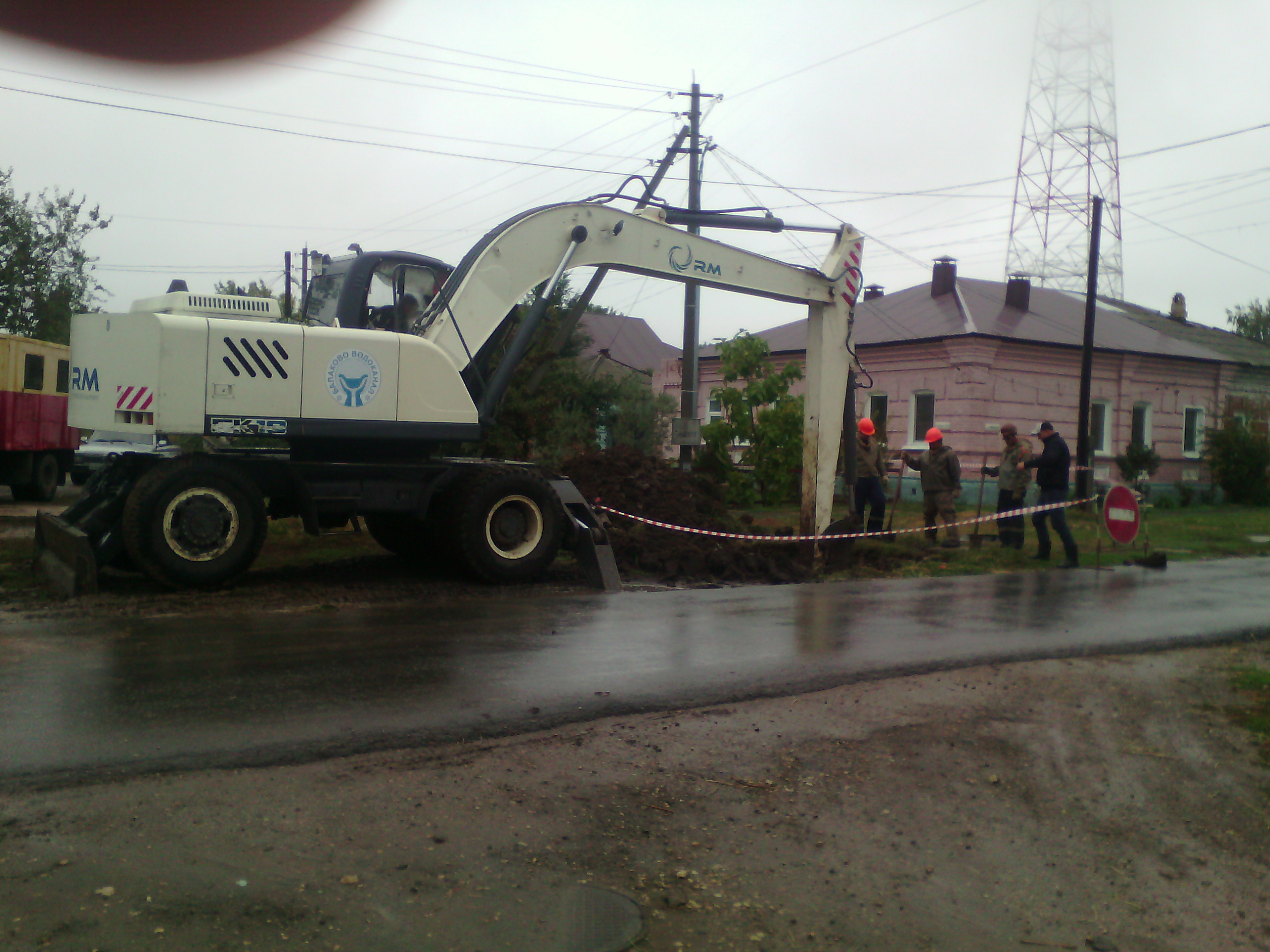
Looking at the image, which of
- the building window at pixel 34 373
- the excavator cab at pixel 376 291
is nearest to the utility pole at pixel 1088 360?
the excavator cab at pixel 376 291

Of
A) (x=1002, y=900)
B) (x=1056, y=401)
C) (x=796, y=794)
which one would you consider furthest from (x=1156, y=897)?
(x=1056, y=401)

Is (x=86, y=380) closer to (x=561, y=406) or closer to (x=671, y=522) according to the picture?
(x=671, y=522)

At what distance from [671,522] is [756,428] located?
8.73m

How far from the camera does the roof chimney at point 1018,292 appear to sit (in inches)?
1216

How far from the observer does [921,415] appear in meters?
28.6

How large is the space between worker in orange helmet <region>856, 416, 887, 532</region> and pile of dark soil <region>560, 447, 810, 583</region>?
1.86 meters

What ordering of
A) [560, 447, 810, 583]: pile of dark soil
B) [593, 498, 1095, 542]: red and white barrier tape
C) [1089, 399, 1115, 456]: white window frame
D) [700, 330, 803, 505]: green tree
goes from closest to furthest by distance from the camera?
[560, 447, 810, 583]: pile of dark soil, [593, 498, 1095, 542]: red and white barrier tape, [700, 330, 803, 505]: green tree, [1089, 399, 1115, 456]: white window frame

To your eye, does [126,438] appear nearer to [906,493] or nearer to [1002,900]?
[906,493]

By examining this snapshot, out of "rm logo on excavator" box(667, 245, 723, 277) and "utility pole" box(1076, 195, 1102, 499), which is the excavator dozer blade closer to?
"rm logo on excavator" box(667, 245, 723, 277)

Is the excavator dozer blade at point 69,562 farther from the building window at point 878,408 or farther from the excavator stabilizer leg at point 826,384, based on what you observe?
the building window at point 878,408

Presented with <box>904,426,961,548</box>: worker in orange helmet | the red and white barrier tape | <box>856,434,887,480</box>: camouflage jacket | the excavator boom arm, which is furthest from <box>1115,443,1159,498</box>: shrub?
the excavator boom arm

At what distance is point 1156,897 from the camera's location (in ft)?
13.5

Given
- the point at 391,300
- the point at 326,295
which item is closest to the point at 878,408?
the point at 391,300

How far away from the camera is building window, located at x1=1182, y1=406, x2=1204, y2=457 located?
106 ft
